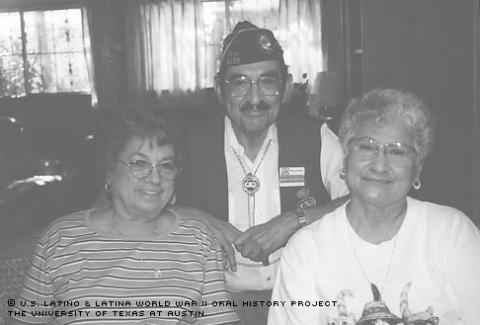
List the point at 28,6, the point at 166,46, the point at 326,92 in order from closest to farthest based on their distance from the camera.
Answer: the point at 326,92 → the point at 28,6 → the point at 166,46

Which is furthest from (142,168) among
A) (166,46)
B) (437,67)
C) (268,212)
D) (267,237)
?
(166,46)

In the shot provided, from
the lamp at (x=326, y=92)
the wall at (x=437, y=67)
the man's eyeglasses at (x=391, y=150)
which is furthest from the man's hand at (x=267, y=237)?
the lamp at (x=326, y=92)

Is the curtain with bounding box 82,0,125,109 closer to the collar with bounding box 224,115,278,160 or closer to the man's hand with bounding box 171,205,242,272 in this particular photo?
the collar with bounding box 224,115,278,160

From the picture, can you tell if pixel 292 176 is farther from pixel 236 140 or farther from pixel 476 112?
pixel 476 112

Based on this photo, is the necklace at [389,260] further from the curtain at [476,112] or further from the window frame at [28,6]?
the window frame at [28,6]

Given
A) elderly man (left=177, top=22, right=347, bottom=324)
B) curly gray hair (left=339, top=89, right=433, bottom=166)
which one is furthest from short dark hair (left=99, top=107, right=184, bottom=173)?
curly gray hair (left=339, top=89, right=433, bottom=166)

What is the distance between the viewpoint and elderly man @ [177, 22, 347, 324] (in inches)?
80.7

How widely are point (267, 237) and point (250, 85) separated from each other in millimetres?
609

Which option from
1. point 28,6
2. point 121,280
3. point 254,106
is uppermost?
point 28,6

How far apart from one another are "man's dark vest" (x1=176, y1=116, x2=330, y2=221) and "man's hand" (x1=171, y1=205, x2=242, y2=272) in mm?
192

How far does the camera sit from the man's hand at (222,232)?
71.2 inches

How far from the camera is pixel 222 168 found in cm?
207

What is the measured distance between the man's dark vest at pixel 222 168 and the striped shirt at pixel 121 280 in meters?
0.41

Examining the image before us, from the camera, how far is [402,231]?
149 cm
